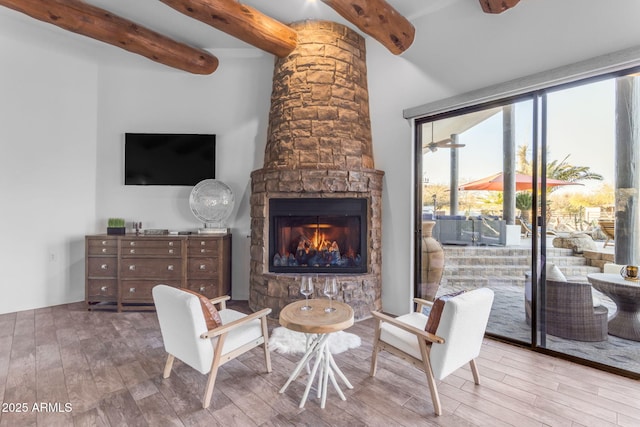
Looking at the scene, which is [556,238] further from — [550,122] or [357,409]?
[357,409]

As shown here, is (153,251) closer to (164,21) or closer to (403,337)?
(164,21)

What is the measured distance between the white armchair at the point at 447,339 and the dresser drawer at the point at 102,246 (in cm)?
333

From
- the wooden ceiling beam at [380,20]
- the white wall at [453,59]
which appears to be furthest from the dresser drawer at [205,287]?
the wooden ceiling beam at [380,20]

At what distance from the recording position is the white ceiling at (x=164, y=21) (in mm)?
3157

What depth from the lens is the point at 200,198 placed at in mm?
3955

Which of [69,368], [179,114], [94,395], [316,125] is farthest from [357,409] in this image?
[179,114]

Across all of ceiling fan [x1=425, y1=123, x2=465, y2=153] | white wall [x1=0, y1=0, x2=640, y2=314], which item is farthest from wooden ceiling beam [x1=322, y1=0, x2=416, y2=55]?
ceiling fan [x1=425, y1=123, x2=465, y2=153]

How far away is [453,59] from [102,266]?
4.68 m

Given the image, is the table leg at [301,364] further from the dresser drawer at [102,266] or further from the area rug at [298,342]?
the dresser drawer at [102,266]

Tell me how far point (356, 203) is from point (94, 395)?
280cm

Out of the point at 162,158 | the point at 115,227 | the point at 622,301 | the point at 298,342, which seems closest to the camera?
the point at 622,301

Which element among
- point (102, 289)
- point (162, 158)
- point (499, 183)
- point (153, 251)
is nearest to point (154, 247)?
point (153, 251)

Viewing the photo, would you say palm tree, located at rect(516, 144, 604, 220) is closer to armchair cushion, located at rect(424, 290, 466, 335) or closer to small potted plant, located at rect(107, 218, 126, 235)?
armchair cushion, located at rect(424, 290, 466, 335)

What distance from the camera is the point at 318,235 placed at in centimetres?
370
